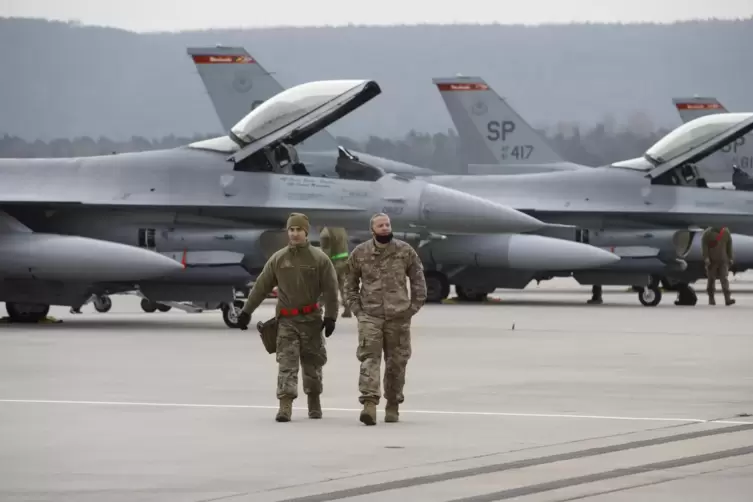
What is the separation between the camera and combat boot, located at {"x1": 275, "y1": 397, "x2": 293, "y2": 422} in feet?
33.4

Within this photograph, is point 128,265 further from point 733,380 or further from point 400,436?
point 400,436

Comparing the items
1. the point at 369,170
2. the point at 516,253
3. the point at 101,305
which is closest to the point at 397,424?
the point at 369,170

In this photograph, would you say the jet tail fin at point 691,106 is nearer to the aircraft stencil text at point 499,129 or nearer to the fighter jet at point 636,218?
the aircraft stencil text at point 499,129

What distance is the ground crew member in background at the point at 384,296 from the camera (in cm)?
1038

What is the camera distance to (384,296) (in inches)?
411

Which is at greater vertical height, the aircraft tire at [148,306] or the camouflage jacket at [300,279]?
the camouflage jacket at [300,279]

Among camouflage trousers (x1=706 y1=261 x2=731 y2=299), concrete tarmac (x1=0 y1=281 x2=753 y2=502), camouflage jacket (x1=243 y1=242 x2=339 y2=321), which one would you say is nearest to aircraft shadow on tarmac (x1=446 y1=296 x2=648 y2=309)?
camouflage trousers (x1=706 y1=261 x2=731 y2=299)

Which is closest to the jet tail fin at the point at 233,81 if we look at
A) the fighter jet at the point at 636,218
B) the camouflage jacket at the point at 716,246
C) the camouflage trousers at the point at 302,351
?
the fighter jet at the point at 636,218

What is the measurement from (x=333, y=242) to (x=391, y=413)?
1180 centimetres

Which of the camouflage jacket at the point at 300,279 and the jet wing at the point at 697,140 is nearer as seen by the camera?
the camouflage jacket at the point at 300,279

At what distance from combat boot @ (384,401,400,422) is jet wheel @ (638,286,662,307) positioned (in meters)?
16.3

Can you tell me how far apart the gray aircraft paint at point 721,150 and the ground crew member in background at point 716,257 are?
11212mm

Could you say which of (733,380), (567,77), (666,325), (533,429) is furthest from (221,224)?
(567,77)

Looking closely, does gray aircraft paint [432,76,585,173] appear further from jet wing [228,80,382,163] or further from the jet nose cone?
jet wing [228,80,382,163]
